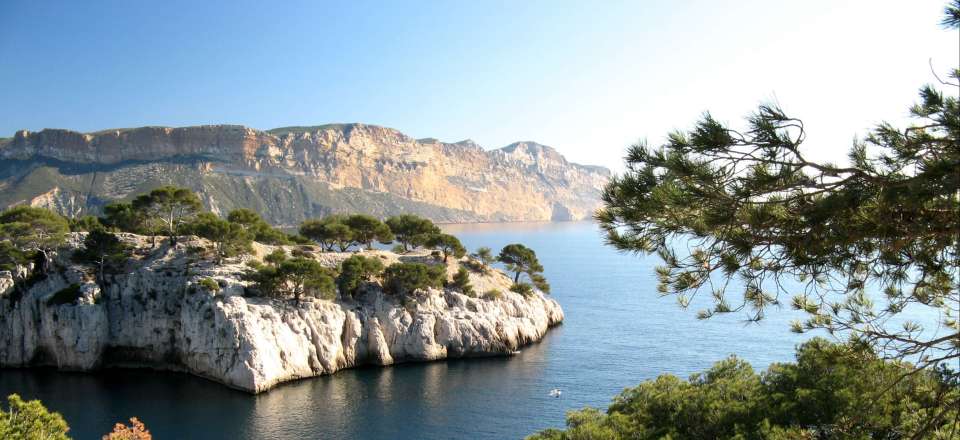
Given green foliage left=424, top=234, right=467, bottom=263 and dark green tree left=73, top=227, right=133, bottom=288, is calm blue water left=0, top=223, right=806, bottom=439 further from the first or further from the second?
green foliage left=424, top=234, right=467, bottom=263

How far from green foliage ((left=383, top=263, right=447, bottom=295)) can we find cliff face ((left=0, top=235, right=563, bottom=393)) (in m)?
0.92

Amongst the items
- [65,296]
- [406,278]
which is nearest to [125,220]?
[65,296]

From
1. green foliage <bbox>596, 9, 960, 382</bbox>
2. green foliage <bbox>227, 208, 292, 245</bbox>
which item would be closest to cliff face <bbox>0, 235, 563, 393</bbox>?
green foliage <bbox>227, 208, 292, 245</bbox>

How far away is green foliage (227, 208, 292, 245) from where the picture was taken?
46125 mm

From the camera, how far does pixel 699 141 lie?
22.3 feet

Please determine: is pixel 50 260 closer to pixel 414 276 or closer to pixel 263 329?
pixel 263 329

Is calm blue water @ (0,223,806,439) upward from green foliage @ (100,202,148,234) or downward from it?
downward

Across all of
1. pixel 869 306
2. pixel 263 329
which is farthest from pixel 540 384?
pixel 869 306

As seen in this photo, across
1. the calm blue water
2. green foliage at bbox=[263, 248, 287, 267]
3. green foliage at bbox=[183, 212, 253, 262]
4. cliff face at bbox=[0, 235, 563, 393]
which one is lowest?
the calm blue water

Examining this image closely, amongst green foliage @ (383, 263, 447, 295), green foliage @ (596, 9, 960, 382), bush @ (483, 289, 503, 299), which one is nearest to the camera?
green foliage @ (596, 9, 960, 382)

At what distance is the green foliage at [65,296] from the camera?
1421 inches

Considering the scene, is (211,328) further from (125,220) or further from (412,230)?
(412,230)

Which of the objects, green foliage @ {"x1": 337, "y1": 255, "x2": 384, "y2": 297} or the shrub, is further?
the shrub

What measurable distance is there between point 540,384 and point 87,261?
2981 centimetres
